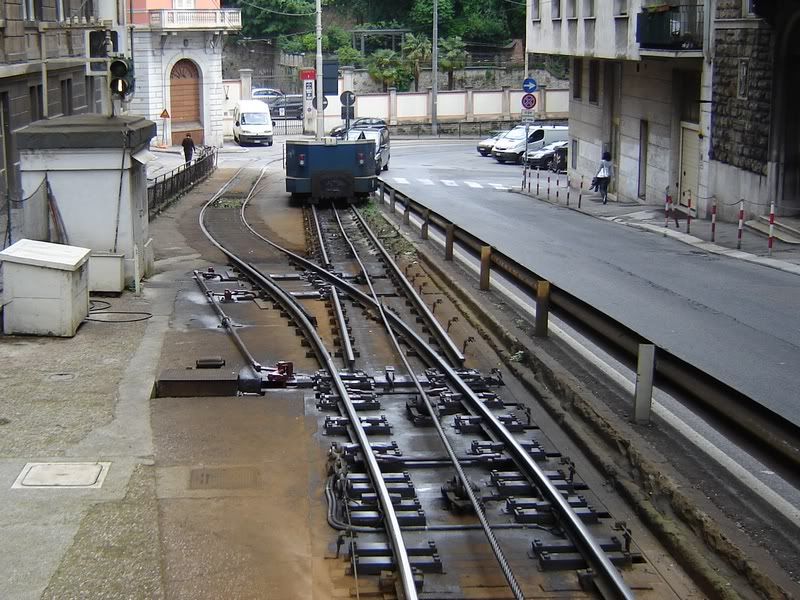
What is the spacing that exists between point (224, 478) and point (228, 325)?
19.7 feet

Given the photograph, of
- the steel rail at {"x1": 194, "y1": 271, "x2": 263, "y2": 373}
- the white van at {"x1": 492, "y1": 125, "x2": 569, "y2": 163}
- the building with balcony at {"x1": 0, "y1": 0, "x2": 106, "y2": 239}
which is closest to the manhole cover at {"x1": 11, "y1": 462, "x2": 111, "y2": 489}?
the steel rail at {"x1": 194, "y1": 271, "x2": 263, "y2": 373}

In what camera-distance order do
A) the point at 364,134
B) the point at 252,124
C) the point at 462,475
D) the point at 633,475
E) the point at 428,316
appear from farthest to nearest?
the point at 252,124, the point at 364,134, the point at 428,316, the point at 633,475, the point at 462,475

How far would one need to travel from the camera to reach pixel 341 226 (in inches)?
1079

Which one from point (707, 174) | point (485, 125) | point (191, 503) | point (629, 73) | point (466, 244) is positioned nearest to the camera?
point (191, 503)

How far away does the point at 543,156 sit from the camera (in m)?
53.6

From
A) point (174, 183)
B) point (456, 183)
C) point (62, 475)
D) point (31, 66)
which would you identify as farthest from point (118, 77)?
point (456, 183)

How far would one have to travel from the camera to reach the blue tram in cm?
3184

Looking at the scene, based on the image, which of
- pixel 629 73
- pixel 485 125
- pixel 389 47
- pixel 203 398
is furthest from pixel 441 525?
pixel 389 47

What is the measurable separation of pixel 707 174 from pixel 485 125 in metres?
46.7

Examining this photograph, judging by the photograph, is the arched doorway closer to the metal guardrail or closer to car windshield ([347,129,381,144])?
car windshield ([347,129,381,144])

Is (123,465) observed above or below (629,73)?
below

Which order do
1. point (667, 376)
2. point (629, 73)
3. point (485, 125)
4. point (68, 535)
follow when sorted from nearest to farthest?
point (68, 535), point (667, 376), point (629, 73), point (485, 125)

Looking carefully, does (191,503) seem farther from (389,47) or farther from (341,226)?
(389,47)

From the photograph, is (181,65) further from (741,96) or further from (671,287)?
(671,287)
